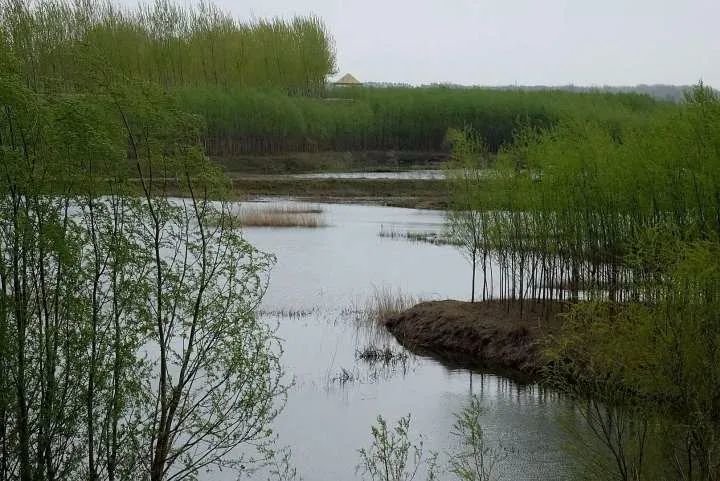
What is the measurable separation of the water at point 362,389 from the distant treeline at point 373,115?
34.1 metres

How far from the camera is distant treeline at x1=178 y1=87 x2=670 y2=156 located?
6412cm

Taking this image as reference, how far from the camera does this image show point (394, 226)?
4159 centimetres

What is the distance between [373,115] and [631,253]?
6009 cm

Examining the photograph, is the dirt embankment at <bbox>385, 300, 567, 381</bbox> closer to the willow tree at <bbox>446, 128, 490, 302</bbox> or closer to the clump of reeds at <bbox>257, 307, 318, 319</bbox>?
the willow tree at <bbox>446, 128, 490, 302</bbox>

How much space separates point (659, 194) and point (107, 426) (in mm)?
10461

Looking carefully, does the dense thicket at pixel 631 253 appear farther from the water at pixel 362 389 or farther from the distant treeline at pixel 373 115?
the distant treeline at pixel 373 115

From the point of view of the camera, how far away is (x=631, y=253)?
12.9 meters

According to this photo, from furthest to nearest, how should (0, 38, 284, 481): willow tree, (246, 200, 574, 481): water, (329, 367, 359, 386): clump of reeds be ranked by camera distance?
(329, 367, 359, 386): clump of reeds, (246, 200, 574, 481): water, (0, 38, 284, 481): willow tree

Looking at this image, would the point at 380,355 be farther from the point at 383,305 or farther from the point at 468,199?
the point at 468,199

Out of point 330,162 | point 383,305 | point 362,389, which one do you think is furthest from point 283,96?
point 362,389

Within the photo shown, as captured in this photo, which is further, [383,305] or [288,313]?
[383,305]

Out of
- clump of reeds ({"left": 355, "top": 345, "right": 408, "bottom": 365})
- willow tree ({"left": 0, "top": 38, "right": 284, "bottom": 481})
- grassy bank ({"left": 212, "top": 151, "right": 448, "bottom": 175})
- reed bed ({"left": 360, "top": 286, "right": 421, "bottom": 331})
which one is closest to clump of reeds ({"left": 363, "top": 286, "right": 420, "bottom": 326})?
reed bed ({"left": 360, "top": 286, "right": 421, "bottom": 331})

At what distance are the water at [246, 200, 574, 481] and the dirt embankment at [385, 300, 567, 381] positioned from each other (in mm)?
746

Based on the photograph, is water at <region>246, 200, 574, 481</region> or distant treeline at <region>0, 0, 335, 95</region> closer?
water at <region>246, 200, 574, 481</region>
